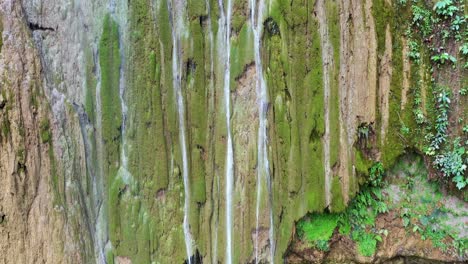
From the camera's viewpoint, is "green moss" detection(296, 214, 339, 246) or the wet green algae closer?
the wet green algae

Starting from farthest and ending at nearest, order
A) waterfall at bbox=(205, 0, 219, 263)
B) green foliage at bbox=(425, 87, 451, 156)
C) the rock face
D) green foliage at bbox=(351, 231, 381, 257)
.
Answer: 1. green foliage at bbox=(351, 231, 381, 257)
2. green foliage at bbox=(425, 87, 451, 156)
3. waterfall at bbox=(205, 0, 219, 263)
4. the rock face

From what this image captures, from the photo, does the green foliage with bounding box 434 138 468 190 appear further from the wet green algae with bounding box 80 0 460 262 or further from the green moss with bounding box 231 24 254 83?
the green moss with bounding box 231 24 254 83

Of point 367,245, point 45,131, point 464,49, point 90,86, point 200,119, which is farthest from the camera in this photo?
point 367,245

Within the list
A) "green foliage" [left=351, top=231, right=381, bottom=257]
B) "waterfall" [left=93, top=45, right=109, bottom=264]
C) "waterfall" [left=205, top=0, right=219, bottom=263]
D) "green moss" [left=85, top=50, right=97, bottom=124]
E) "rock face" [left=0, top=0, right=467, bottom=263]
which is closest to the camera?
"rock face" [left=0, top=0, right=467, bottom=263]

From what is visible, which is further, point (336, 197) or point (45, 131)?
point (336, 197)

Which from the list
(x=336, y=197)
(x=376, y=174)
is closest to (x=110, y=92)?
(x=336, y=197)

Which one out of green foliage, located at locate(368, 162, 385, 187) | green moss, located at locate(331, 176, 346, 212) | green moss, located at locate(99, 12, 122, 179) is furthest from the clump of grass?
green moss, located at locate(99, 12, 122, 179)

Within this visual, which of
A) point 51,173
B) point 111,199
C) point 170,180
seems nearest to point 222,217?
point 170,180

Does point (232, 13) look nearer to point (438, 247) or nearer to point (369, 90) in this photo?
point (369, 90)

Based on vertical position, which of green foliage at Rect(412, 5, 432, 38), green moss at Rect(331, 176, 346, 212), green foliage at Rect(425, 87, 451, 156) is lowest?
green moss at Rect(331, 176, 346, 212)

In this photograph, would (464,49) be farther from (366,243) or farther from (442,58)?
(366,243)
